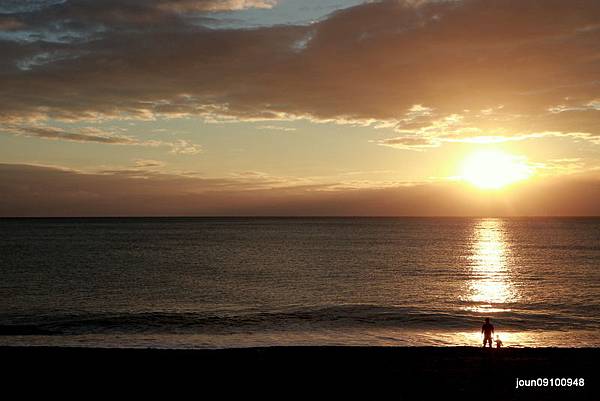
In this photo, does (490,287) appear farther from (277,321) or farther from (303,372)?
(303,372)

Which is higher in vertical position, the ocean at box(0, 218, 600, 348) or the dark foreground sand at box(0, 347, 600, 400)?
the dark foreground sand at box(0, 347, 600, 400)

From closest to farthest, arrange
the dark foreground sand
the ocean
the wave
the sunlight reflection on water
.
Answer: the dark foreground sand, the ocean, the wave, the sunlight reflection on water

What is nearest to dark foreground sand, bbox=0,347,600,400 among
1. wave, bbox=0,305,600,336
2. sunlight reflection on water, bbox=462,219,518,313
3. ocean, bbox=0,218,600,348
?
ocean, bbox=0,218,600,348

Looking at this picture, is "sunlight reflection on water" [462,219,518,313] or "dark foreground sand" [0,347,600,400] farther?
"sunlight reflection on water" [462,219,518,313]

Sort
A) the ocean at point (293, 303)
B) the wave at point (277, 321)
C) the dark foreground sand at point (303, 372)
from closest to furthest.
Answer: the dark foreground sand at point (303, 372) < the ocean at point (293, 303) < the wave at point (277, 321)

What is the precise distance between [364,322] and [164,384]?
2045cm

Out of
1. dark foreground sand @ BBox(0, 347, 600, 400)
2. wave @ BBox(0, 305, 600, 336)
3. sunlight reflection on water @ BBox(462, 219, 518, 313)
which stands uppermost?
dark foreground sand @ BBox(0, 347, 600, 400)

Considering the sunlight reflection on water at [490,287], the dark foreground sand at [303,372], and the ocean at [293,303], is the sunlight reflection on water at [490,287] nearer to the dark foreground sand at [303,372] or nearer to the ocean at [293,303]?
the ocean at [293,303]

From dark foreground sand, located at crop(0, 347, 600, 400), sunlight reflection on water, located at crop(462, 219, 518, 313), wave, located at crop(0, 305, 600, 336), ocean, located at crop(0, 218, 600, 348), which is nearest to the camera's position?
dark foreground sand, located at crop(0, 347, 600, 400)

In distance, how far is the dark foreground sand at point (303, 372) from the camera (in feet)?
60.5

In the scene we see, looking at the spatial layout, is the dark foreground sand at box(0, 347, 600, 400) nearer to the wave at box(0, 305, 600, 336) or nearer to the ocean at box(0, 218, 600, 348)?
the ocean at box(0, 218, 600, 348)

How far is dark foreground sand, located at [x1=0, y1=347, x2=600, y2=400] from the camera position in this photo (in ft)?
60.5

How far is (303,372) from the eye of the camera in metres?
21.3

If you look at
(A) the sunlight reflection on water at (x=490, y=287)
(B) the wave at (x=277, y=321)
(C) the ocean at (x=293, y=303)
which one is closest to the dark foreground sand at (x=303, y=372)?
(C) the ocean at (x=293, y=303)
